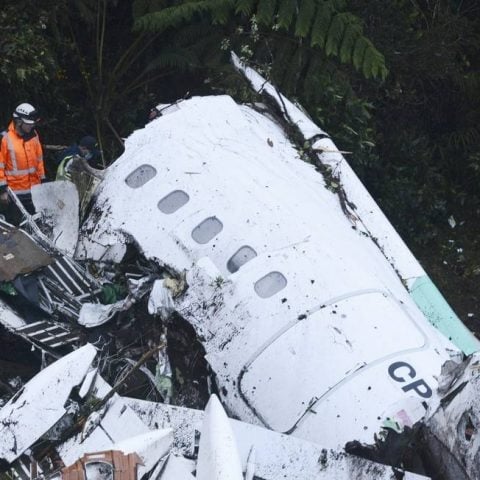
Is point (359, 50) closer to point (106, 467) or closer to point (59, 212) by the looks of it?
point (59, 212)

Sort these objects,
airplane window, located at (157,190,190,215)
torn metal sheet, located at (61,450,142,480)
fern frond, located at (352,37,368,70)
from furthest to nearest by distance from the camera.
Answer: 1. fern frond, located at (352,37,368,70)
2. airplane window, located at (157,190,190,215)
3. torn metal sheet, located at (61,450,142,480)

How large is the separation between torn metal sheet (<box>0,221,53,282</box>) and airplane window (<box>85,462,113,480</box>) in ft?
8.31

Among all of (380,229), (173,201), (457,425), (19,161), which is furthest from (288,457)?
(19,161)

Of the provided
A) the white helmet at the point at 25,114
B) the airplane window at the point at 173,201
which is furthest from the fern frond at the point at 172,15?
the airplane window at the point at 173,201

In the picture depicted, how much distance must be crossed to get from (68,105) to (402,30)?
3.84 metres

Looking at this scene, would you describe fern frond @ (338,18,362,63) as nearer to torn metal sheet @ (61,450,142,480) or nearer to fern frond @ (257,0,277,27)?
fern frond @ (257,0,277,27)

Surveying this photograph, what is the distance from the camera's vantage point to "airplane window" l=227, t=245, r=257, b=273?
6.39 m

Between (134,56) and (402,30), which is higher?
(134,56)

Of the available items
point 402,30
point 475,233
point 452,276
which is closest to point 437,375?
point 452,276

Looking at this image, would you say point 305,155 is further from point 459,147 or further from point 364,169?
point 459,147

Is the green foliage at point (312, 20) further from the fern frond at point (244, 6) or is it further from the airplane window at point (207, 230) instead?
the airplane window at point (207, 230)

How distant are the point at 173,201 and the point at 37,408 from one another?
2160 millimetres

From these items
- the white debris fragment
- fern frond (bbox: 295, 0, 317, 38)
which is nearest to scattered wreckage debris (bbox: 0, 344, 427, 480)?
the white debris fragment

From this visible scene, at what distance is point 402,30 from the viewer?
989 centimetres
